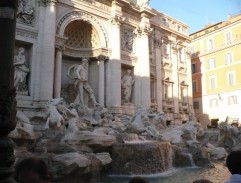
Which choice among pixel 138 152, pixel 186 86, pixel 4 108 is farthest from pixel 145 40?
pixel 4 108

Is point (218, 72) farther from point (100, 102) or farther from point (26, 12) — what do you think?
point (26, 12)

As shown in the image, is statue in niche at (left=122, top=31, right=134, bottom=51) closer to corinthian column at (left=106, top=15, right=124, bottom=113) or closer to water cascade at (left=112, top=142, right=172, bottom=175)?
corinthian column at (left=106, top=15, right=124, bottom=113)

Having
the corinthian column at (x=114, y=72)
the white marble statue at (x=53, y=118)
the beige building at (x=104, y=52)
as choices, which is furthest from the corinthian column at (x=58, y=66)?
the white marble statue at (x=53, y=118)

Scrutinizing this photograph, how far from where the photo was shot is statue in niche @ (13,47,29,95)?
14.4 meters

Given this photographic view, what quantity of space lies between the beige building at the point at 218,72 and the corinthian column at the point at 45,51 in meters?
19.3

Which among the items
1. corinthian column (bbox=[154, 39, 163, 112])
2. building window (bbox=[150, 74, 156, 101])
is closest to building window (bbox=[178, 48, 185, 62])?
corinthian column (bbox=[154, 39, 163, 112])

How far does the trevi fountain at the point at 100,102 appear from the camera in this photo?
382 inches

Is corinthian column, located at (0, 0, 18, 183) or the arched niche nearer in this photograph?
corinthian column, located at (0, 0, 18, 183)

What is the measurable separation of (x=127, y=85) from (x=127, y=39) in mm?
3320

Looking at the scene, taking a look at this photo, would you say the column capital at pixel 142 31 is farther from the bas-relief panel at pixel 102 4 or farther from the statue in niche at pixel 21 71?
the statue in niche at pixel 21 71

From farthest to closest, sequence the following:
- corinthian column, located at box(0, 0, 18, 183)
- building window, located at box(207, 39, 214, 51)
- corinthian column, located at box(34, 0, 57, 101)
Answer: building window, located at box(207, 39, 214, 51) → corinthian column, located at box(34, 0, 57, 101) → corinthian column, located at box(0, 0, 18, 183)

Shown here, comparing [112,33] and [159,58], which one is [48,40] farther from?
[159,58]

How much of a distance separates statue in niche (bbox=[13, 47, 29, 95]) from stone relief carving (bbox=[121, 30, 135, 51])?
290 inches

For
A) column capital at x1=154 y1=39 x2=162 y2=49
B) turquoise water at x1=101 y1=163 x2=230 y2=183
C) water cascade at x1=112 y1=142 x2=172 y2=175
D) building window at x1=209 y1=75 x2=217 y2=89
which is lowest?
turquoise water at x1=101 y1=163 x2=230 y2=183
